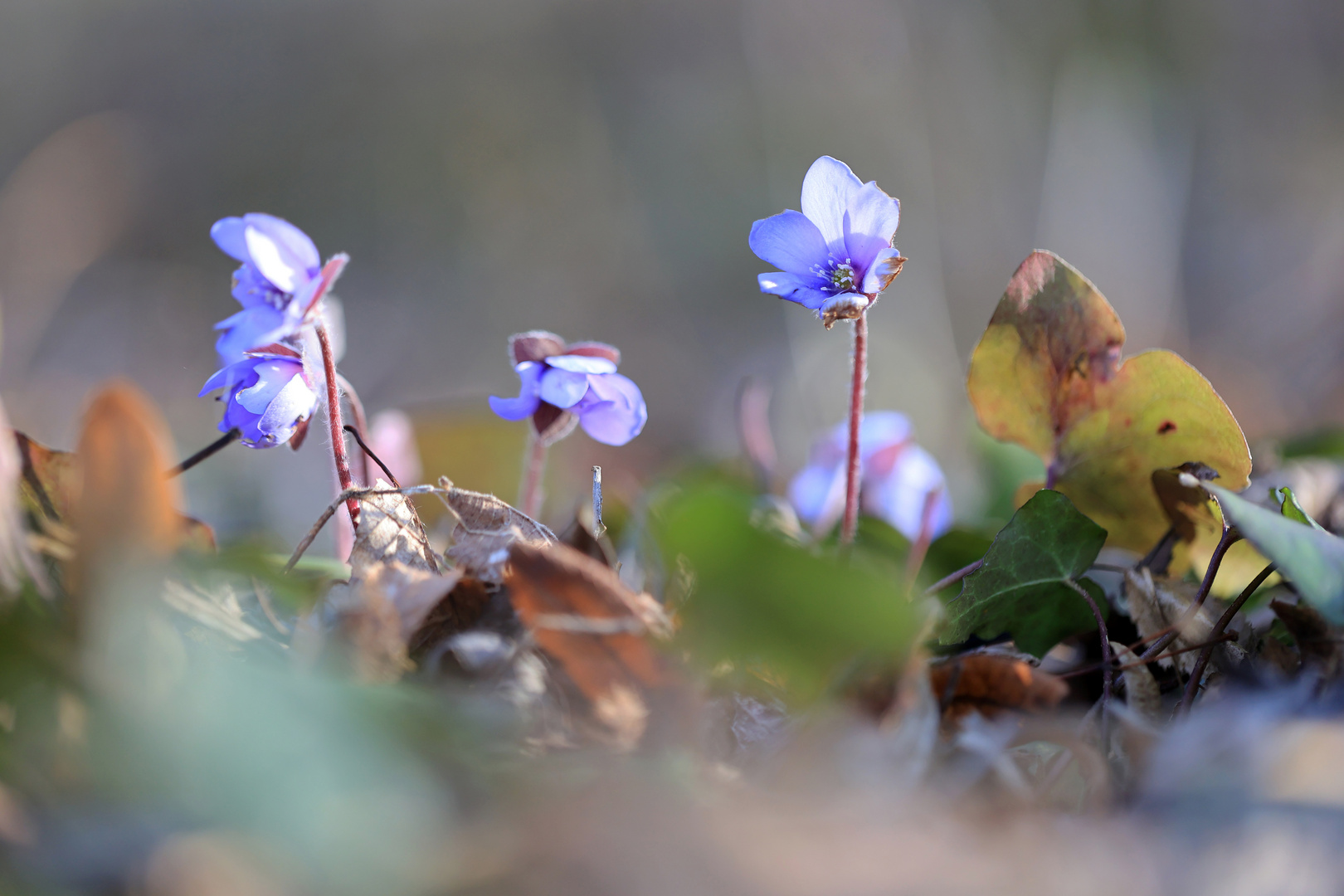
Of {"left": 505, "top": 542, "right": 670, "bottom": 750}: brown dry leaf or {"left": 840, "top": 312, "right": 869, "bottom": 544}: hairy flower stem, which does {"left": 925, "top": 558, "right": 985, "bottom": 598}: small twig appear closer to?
{"left": 840, "top": 312, "right": 869, "bottom": 544}: hairy flower stem

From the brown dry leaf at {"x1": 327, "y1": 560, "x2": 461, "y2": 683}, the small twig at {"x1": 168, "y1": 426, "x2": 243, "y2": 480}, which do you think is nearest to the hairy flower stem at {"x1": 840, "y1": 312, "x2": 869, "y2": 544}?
the brown dry leaf at {"x1": 327, "y1": 560, "x2": 461, "y2": 683}

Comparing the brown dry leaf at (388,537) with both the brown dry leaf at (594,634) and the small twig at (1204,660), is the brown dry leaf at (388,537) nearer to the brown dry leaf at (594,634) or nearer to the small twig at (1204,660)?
the brown dry leaf at (594,634)

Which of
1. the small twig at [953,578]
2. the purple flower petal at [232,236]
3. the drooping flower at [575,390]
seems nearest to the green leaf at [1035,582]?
the small twig at [953,578]

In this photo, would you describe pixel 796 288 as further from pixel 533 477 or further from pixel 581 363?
pixel 533 477

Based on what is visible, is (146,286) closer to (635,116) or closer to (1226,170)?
(635,116)

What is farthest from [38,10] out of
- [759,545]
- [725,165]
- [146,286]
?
[759,545]

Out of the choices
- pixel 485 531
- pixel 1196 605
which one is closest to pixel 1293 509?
pixel 1196 605
